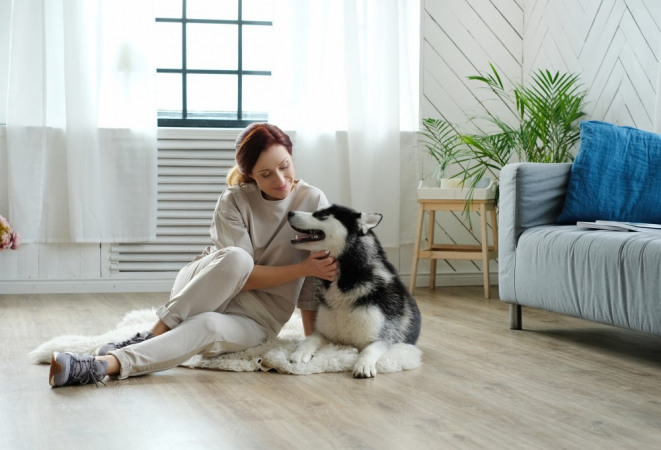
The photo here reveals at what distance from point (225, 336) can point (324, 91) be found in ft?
7.77

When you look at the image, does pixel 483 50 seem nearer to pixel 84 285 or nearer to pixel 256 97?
pixel 256 97

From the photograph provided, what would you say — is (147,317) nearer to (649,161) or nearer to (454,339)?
(454,339)

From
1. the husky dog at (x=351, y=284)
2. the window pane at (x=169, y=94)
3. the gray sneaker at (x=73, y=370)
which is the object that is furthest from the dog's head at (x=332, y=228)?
the window pane at (x=169, y=94)

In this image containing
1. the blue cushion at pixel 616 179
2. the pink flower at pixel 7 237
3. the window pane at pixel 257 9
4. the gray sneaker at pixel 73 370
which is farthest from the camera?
the window pane at pixel 257 9

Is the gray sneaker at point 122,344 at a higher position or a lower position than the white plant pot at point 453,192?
lower

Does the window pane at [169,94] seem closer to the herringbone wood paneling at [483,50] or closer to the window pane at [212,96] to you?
the window pane at [212,96]

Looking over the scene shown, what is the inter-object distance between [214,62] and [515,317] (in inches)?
101

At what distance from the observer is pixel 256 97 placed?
15.7ft

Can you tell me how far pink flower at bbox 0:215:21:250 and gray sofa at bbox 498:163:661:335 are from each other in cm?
248

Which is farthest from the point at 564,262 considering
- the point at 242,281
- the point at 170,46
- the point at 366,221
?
the point at 170,46

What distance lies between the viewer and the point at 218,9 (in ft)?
15.6

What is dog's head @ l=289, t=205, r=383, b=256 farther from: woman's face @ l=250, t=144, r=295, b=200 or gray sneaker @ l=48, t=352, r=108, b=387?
gray sneaker @ l=48, t=352, r=108, b=387

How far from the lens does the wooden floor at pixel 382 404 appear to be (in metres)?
1.71

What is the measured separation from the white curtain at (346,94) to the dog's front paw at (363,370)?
221 cm
